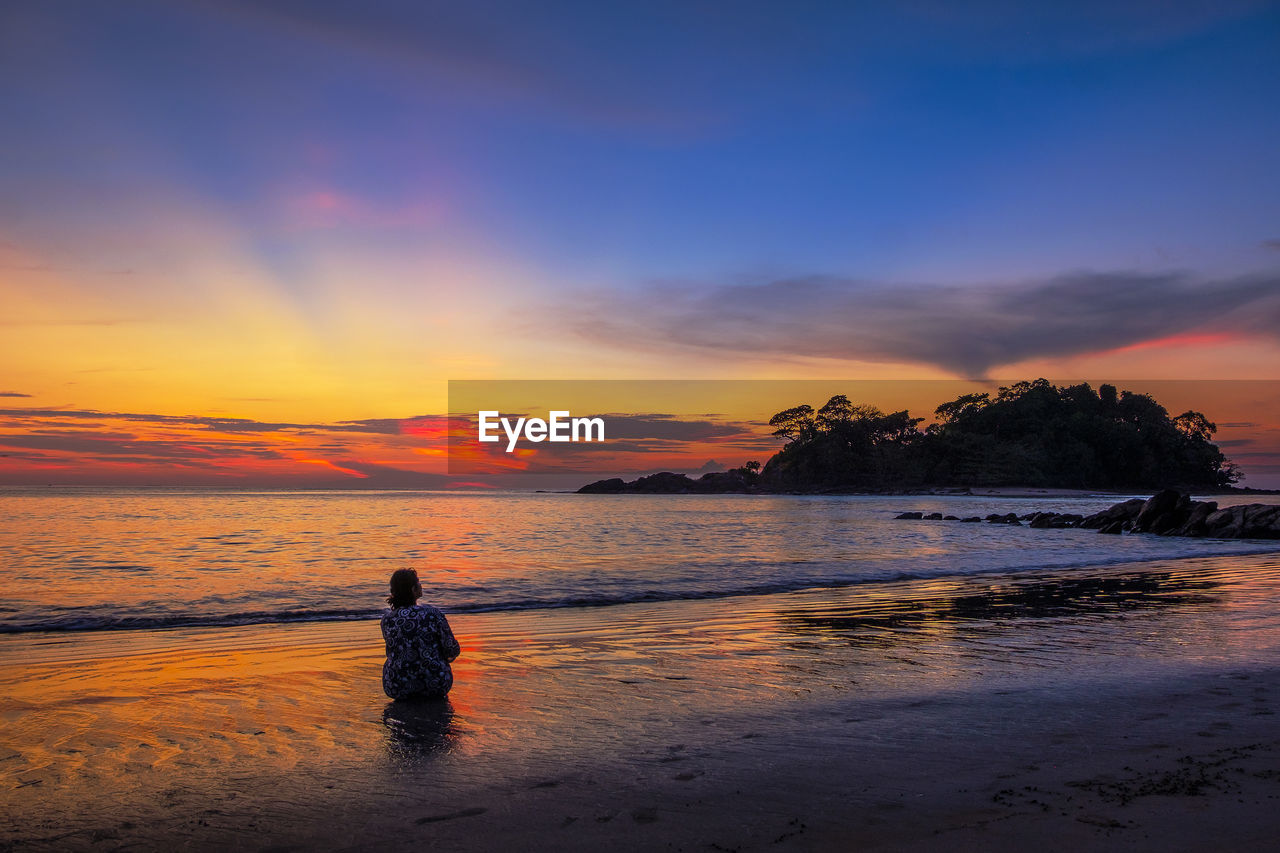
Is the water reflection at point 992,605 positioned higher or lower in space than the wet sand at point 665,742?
lower

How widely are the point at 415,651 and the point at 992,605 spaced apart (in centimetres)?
1148

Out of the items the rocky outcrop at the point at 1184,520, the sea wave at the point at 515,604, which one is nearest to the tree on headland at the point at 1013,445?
the rocky outcrop at the point at 1184,520

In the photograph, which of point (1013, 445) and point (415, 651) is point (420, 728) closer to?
point (415, 651)

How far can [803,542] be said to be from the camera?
32.5 m

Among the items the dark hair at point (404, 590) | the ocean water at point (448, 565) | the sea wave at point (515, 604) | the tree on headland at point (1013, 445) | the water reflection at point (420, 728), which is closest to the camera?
the water reflection at point (420, 728)

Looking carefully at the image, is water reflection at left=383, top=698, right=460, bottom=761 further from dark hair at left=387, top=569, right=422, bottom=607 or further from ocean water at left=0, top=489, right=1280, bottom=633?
ocean water at left=0, top=489, right=1280, bottom=633

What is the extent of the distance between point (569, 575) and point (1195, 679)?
1453cm

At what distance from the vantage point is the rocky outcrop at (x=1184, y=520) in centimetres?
3362

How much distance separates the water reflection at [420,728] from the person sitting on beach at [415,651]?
138mm

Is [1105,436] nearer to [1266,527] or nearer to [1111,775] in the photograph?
[1266,527]

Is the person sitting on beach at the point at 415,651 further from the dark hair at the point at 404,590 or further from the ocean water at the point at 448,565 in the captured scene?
the ocean water at the point at 448,565

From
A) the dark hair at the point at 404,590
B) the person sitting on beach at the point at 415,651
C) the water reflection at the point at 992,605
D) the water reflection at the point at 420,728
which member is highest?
the dark hair at the point at 404,590

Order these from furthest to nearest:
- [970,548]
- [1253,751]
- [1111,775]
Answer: [970,548], [1253,751], [1111,775]

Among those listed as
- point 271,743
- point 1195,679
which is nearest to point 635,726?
point 271,743
